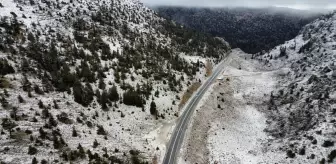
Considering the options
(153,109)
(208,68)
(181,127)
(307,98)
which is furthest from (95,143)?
(208,68)

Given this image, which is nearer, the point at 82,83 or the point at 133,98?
the point at 82,83

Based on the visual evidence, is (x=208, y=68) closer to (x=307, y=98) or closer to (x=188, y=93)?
(x=188, y=93)

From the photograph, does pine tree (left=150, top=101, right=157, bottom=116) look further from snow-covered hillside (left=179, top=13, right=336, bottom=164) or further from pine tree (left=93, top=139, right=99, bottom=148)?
pine tree (left=93, top=139, right=99, bottom=148)

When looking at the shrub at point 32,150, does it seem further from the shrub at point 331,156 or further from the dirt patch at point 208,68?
the dirt patch at point 208,68

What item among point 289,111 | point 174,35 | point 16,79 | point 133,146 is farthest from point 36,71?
point 174,35

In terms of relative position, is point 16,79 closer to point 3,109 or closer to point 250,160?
point 3,109


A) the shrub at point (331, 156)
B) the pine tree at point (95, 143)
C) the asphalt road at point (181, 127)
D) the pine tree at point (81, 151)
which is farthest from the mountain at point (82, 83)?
the shrub at point (331, 156)

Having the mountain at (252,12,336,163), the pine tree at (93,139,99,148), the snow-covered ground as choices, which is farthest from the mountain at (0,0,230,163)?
the mountain at (252,12,336,163)
